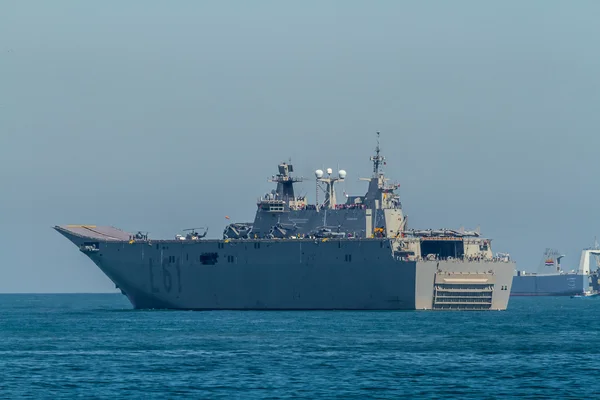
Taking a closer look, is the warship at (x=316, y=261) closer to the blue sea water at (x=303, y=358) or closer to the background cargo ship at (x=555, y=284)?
the blue sea water at (x=303, y=358)

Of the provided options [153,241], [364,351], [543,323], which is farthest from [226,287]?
[364,351]

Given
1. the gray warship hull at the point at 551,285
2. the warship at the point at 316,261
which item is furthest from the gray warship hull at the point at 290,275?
the gray warship hull at the point at 551,285

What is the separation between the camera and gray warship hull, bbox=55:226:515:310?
80.0 metres

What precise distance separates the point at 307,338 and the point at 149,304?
102 feet

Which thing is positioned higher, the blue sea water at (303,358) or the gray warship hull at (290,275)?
the gray warship hull at (290,275)

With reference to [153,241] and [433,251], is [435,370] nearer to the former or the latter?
[433,251]

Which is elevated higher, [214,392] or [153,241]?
[153,241]

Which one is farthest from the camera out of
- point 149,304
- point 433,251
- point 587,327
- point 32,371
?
point 149,304

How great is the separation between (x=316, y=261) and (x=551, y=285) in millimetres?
112699

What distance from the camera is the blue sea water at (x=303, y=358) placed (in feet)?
141

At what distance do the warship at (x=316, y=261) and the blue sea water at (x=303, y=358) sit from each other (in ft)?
14.3

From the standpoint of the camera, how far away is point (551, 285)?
7392 inches

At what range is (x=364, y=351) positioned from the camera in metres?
54.6

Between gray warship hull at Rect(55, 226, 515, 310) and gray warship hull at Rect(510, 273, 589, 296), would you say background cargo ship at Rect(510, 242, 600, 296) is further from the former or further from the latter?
gray warship hull at Rect(55, 226, 515, 310)
